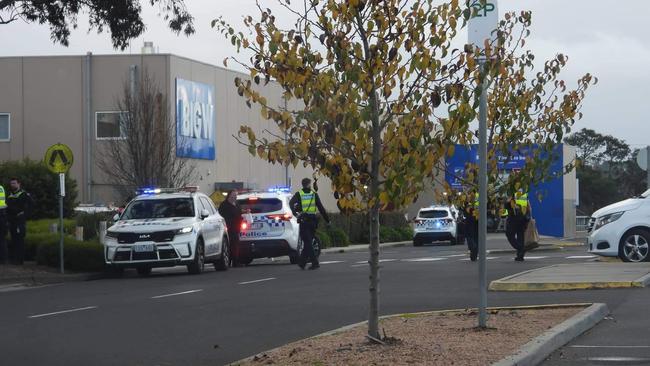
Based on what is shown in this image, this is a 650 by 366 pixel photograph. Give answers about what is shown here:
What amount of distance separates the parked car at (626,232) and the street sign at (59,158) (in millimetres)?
10893

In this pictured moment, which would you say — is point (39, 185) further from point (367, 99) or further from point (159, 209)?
point (367, 99)

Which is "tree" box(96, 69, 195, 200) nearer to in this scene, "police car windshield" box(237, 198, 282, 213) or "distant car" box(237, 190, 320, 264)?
"police car windshield" box(237, 198, 282, 213)

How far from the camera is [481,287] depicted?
38.0ft

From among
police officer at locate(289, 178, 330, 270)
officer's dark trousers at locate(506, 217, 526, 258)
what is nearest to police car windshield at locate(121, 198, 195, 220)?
police officer at locate(289, 178, 330, 270)

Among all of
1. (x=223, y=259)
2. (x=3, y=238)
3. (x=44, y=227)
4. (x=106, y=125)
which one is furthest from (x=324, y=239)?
(x=3, y=238)

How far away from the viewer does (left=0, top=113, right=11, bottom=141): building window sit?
5228 cm

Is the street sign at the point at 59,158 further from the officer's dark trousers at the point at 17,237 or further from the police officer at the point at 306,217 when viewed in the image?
the police officer at the point at 306,217

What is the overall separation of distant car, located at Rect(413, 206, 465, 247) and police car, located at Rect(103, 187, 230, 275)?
24049mm

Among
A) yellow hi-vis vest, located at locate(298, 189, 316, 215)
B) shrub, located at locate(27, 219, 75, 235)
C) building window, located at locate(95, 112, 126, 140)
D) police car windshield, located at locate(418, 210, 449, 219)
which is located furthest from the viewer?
building window, located at locate(95, 112, 126, 140)

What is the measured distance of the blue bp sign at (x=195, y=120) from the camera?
49.8 m

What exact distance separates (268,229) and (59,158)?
16.6 ft

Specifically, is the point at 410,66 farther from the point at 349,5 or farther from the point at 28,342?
the point at 28,342

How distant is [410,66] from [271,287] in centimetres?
1036

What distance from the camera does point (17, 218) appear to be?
979 inches
